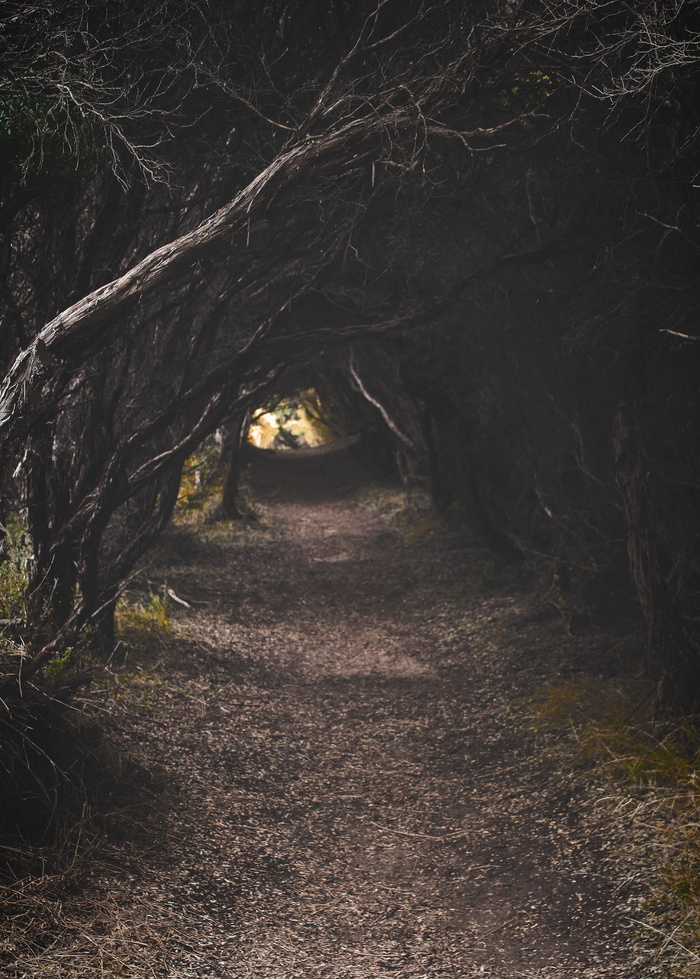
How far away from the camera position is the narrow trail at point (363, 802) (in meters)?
4.17

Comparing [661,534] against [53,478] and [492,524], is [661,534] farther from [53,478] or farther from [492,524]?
[53,478]

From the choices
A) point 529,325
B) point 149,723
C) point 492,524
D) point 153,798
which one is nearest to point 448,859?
point 153,798

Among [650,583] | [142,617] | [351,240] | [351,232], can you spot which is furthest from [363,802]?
[351,240]

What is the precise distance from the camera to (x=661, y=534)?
23.1 feet

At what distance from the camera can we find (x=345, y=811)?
5648mm

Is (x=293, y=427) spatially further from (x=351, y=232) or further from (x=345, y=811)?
(x=345, y=811)

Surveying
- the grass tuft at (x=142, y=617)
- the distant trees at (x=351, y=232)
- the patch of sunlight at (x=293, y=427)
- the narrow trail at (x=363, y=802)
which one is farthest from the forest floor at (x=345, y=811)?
the patch of sunlight at (x=293, y=427)

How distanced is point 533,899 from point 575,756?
155cm

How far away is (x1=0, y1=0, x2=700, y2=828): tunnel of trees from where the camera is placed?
17.2 feet

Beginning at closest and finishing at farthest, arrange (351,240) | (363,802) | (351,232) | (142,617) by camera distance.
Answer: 1. (363,802)
2. (351,232)
3. (351,240)
4. (142,617)

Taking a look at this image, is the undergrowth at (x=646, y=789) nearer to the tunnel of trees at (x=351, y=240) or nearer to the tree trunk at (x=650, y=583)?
the tree trunk at (x=650, y=583)

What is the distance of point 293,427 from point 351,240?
28.0 metres

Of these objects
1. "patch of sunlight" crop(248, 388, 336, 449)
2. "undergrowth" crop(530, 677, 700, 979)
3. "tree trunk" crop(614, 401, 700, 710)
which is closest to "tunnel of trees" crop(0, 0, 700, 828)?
"tree trunk" crop(614, 401, 700, 710)

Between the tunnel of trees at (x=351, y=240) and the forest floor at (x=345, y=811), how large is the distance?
92 cm
